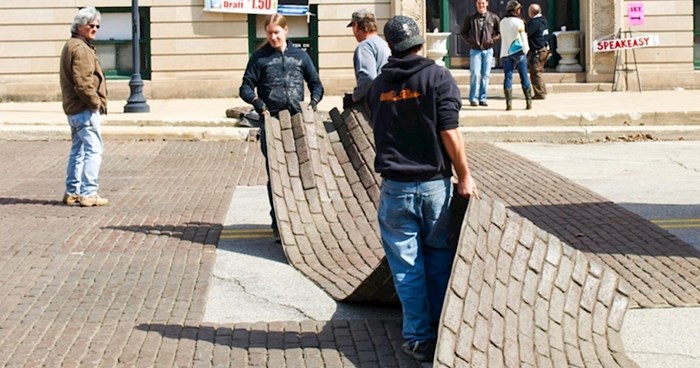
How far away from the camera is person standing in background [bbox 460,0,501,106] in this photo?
22859 millimetres

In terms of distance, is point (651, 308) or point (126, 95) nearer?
point (651, 308)

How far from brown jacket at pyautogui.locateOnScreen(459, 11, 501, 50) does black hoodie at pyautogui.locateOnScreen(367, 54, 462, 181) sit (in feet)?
52.0

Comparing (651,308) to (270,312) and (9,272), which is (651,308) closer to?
(270,312)

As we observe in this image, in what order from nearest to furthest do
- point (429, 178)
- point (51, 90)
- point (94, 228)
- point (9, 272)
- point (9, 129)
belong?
point (429, 178) → point (9, 272) → point (94, 228) → point (9, 129) → point (51, 90)

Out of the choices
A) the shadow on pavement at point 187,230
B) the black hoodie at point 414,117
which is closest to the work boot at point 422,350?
the black hoodie at point 414,117

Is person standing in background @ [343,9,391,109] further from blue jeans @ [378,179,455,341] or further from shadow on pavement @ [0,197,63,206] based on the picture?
blue jeans @ [378,179,455,341]

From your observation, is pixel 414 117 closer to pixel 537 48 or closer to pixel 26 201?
pixel 26 201

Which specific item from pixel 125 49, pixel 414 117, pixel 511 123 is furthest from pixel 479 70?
pixel 414 117

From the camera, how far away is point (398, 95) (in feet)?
23.4

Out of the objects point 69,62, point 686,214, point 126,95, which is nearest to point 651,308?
point 686,214

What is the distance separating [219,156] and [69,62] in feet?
17.0

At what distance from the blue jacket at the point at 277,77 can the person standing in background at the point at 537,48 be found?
12.9 meters

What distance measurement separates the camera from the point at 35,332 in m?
8.02

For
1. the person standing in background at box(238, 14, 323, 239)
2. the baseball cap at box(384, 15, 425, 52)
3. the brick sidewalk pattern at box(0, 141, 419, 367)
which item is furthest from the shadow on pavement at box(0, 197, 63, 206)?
the baseball cap at box(384, 15, 425, 52)
